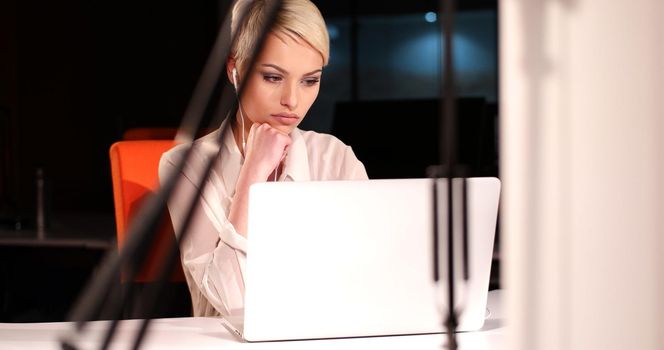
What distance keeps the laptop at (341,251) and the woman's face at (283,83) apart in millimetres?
1033

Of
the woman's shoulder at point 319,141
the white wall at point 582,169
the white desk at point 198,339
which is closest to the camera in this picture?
the white wall at point 582,169

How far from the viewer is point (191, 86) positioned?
907 centimetres

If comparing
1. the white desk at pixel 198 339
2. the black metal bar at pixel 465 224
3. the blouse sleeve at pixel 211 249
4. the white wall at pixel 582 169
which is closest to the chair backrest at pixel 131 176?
the blouse sleeve at pixel 211 249

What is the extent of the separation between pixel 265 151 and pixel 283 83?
209 mm

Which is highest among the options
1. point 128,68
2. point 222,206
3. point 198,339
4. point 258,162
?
point 128,68

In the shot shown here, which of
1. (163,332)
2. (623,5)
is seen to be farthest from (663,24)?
(163,332)

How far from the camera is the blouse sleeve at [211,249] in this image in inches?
80.4

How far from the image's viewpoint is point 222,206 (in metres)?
2.34

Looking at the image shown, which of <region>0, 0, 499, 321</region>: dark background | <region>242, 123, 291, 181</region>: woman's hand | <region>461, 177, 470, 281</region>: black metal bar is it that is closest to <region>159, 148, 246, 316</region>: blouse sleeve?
<region>242, 123, 291, 181</region>: woman's hand

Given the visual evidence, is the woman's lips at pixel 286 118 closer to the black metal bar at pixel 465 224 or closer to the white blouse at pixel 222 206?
the white blouse at pixel 222 206

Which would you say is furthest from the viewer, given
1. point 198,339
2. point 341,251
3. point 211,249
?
point 211,249

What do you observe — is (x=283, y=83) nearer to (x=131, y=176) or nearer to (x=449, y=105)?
(x=131, y=176)

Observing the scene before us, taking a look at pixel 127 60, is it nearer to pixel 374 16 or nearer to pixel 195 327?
pixel 374 16

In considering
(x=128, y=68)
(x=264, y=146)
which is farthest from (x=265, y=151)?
(x=128, y=68)
